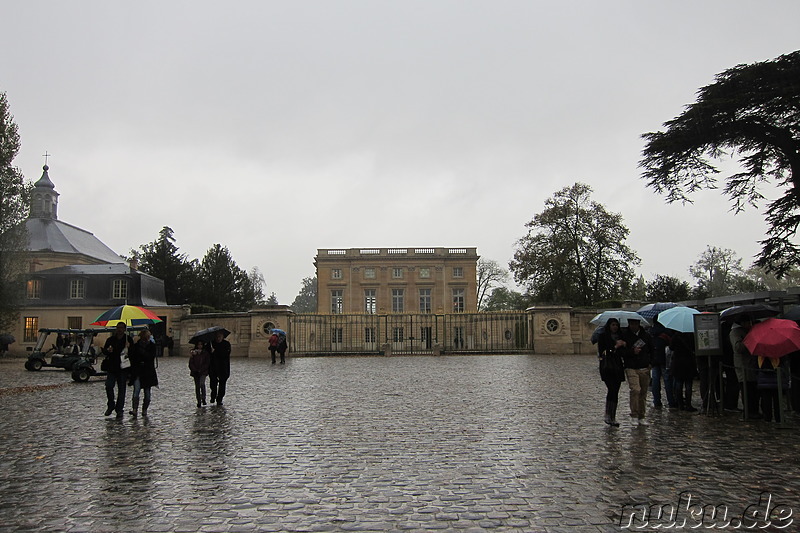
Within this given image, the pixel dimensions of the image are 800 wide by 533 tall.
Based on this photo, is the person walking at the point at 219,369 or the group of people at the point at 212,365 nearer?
the group of people at the point at 212,365

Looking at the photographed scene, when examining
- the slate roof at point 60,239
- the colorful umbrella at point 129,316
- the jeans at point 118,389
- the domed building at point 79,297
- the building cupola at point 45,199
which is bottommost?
the jeans at point 118,389

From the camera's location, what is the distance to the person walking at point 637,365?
32.2ft

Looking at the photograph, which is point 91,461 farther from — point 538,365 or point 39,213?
point 39,213

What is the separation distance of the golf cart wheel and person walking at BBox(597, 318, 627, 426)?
15.2m

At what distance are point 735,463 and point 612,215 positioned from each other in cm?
4229

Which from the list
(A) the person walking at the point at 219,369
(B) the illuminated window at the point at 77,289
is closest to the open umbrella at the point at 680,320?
(A) the person walking at the point at 219,369

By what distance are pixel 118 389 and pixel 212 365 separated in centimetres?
186

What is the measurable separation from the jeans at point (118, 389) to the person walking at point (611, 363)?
25.5 feet

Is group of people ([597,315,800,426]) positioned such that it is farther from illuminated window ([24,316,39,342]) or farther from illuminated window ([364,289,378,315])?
illuminated window ([364,289,378,315])

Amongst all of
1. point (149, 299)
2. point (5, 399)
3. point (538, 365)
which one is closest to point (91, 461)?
point (5, 399)

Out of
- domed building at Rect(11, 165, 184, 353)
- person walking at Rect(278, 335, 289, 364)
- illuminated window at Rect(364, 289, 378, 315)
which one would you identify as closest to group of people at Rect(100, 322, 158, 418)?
person walking at Rect(278, 335, 289, 364)

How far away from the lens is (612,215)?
47281 mm

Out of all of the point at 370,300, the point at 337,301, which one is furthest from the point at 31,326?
the point at 370,300

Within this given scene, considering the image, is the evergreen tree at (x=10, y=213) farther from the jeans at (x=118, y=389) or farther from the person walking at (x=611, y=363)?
the person walking at (x=611, y=363)
